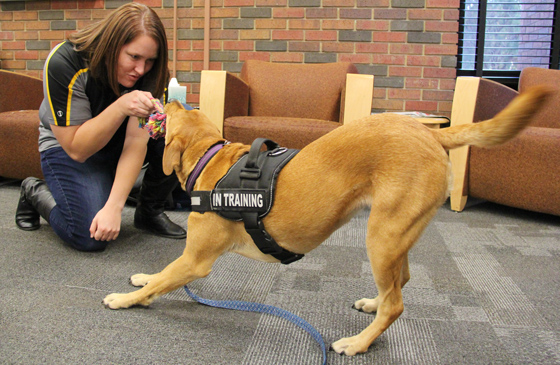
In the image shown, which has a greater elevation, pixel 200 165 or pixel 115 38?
pixel 115 38

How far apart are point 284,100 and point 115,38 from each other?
6.69ft

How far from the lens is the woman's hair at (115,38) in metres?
1.74

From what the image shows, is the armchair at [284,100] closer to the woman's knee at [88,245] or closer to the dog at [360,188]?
the woman's knee at [88,245]

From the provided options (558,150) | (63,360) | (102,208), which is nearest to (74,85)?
(102,208)

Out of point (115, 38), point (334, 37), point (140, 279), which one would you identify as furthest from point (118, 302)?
point (334, 37)

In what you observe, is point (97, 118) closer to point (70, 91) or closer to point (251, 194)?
point (70, 91)

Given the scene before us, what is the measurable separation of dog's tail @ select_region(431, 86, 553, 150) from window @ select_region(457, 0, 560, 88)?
3.51m

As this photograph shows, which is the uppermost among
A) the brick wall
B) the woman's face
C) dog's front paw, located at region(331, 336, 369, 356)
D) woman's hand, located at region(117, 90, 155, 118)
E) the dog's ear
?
the brick wall

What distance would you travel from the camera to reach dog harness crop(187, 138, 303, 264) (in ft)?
4.40

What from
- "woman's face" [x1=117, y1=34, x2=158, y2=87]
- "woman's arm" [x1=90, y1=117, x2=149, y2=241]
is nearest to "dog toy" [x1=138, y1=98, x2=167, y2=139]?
"woman's face" [x1=117, y1=34, x2=158, y2=87]

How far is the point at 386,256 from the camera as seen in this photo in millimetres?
1231

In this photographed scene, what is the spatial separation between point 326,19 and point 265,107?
47.5 inches

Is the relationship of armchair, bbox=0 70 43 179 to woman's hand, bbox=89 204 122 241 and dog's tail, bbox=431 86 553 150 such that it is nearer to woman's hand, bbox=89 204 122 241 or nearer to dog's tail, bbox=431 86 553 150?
woman's hand, bbox=89 204 122 241

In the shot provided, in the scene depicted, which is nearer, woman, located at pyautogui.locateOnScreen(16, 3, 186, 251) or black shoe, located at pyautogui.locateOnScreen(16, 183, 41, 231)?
woman, located at pyautogui.locateOnScreen(16, 3, 186, 251)
